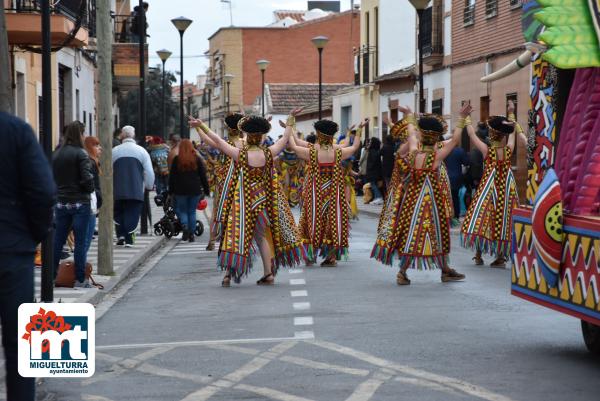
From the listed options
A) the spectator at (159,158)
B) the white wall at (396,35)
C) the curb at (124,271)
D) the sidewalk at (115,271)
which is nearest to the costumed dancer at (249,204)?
the curb at (124,271)

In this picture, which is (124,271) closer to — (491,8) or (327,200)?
(327,200)

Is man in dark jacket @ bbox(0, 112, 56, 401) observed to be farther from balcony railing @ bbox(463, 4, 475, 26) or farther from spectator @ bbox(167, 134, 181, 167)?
balcony railing @ bbox(463, 4, 475, 26)

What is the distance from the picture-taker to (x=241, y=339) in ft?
34.3

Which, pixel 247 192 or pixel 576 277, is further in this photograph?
pixel 247 192

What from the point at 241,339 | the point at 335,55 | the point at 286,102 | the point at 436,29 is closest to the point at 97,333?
the point at 241,339

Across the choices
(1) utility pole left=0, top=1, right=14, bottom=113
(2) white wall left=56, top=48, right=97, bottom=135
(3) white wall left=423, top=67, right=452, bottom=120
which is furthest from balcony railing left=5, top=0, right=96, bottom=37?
(3) white wall left=423, top=67, right=452, bottom=120

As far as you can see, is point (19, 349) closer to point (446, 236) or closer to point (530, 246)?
point (530, 246)

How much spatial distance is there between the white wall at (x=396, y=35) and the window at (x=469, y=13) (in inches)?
283

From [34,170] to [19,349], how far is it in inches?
33.9

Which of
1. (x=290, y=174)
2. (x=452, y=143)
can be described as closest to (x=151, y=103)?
(x=290, y=174)

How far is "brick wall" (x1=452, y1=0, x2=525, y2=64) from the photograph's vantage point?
31.0 meters

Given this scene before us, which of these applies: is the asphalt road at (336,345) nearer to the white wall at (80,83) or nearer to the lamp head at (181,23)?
the white wall at (80,83)

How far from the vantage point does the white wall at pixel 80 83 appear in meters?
31.9

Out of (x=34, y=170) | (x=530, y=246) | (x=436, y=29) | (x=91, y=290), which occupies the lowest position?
(x=91, y=290)
